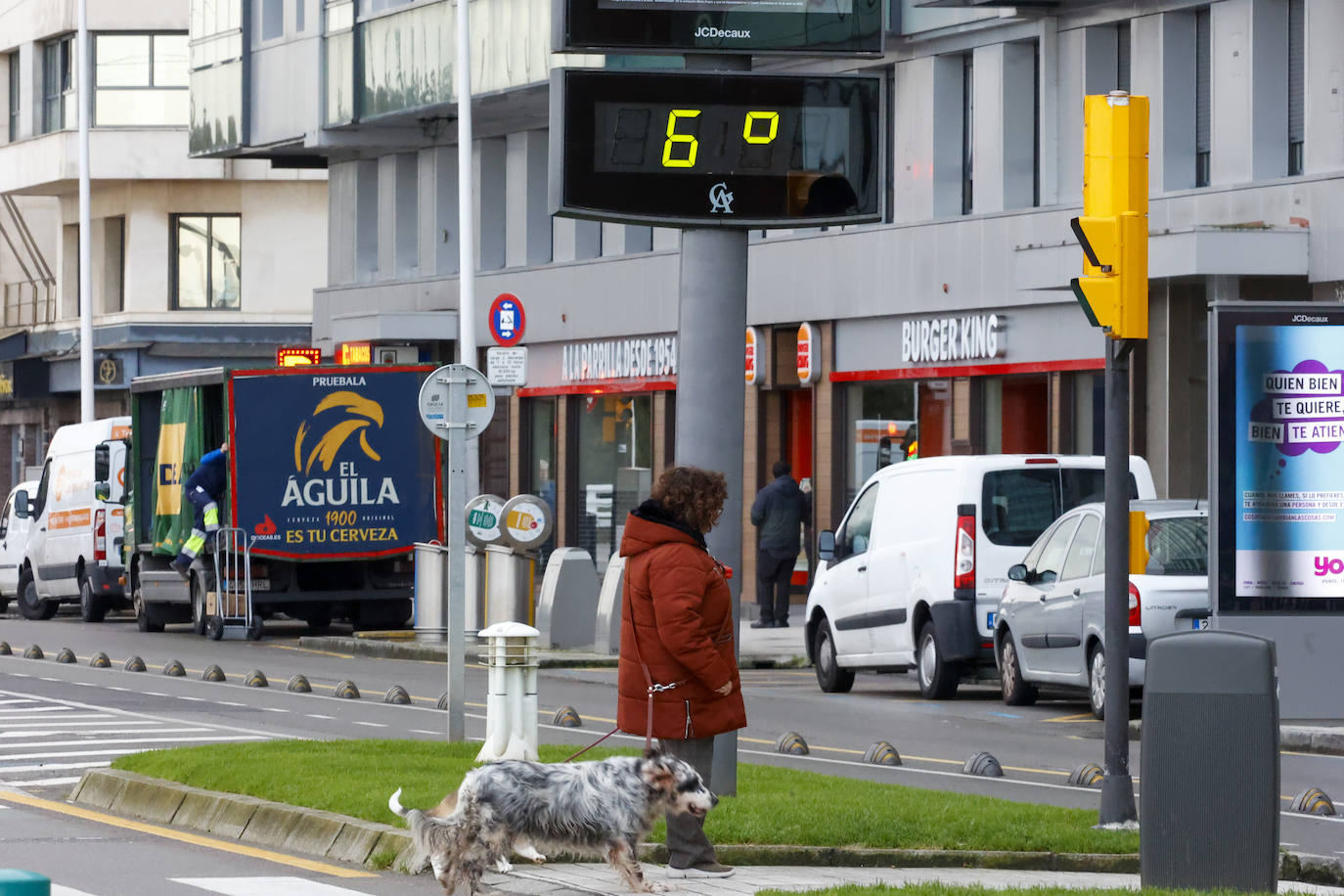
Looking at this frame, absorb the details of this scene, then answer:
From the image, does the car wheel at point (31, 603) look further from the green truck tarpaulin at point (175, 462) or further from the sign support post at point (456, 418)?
the sign support post at point (456, 418)

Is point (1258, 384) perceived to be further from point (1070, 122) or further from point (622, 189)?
point (1070, 122)

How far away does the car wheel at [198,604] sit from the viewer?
29755 millimetres

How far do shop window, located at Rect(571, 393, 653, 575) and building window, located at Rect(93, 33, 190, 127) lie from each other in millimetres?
22455

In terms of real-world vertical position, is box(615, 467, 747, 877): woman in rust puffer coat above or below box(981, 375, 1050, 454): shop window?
below

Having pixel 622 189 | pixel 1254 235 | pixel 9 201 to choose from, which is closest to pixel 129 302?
pixel 9 201

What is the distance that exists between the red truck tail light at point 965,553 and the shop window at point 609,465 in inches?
628

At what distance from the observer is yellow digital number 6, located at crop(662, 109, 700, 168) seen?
1137 centimetres

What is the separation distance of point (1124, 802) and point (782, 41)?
3.64 meters

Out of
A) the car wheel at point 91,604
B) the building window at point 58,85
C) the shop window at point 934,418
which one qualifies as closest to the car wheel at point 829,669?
the shop window at point 934,418

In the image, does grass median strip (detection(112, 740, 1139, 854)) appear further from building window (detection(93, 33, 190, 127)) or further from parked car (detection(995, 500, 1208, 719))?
building window (detection(93, 33, 190, 127))

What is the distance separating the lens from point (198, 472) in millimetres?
28359

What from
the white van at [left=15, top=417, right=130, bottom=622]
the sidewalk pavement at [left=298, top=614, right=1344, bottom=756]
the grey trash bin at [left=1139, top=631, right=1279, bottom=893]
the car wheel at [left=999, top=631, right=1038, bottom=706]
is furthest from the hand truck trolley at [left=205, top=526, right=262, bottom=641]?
the grey trash bin at [left=1139, top=631, right=1279, bottom=893]

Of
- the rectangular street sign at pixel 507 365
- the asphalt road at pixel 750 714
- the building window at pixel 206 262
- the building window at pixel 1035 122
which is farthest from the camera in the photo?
the building window at pixel 206 262

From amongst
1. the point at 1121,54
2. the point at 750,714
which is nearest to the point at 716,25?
the point at 750,714
